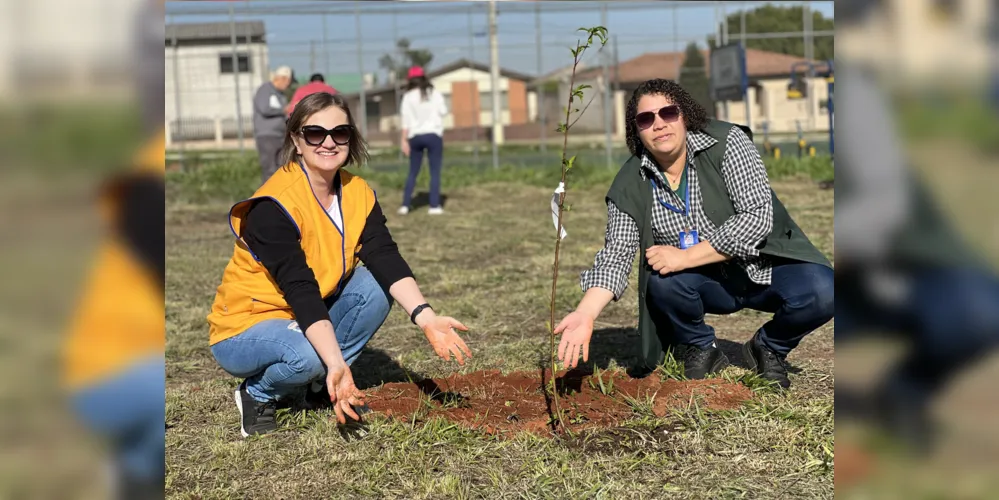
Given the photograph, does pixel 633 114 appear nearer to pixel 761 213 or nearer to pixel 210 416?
pixel 761 213

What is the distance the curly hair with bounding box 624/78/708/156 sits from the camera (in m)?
3.44

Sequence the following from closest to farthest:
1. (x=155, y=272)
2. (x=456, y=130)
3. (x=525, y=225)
→ (x=155, y=272)
(x=525, y=225)
(x=456, y=130)

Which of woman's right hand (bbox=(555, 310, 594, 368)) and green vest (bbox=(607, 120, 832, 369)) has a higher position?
green vest (bbox=(607, 120, 832, 369))

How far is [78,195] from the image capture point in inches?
27.3

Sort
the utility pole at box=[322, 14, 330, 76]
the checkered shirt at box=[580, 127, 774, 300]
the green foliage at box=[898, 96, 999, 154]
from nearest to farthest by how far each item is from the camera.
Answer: the green foliage at box=[898, 96, 999, 154], the checkered shirt at box=[580, 127, 774, 300], the utility pole at box=[322, 14, 330, 76]

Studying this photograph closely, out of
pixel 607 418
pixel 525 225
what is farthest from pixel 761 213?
pixel 525 225

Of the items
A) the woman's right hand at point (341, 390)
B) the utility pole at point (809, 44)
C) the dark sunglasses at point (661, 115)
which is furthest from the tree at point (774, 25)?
the woman's right hand at point (341, 390)

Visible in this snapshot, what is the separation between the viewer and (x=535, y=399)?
140 inches

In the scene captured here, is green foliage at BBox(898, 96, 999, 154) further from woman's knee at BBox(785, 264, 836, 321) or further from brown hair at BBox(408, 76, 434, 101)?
brown hair at BBox(408, 76, 434, 101)

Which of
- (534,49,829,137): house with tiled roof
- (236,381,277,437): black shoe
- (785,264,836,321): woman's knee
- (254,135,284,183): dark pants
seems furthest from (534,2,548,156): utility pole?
(236,381,277,437): black shoe

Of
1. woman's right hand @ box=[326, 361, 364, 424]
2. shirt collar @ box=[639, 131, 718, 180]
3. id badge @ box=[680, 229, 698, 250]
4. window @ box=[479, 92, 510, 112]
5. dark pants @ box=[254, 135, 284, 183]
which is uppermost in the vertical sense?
window @ box=[479, 92, 510, 112]

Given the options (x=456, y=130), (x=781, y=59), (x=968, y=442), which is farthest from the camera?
(x=781, y=59)

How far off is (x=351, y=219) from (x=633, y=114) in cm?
118

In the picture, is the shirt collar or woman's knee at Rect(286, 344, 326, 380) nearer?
woman's knee at Rect(286, 344, 326, 380)
